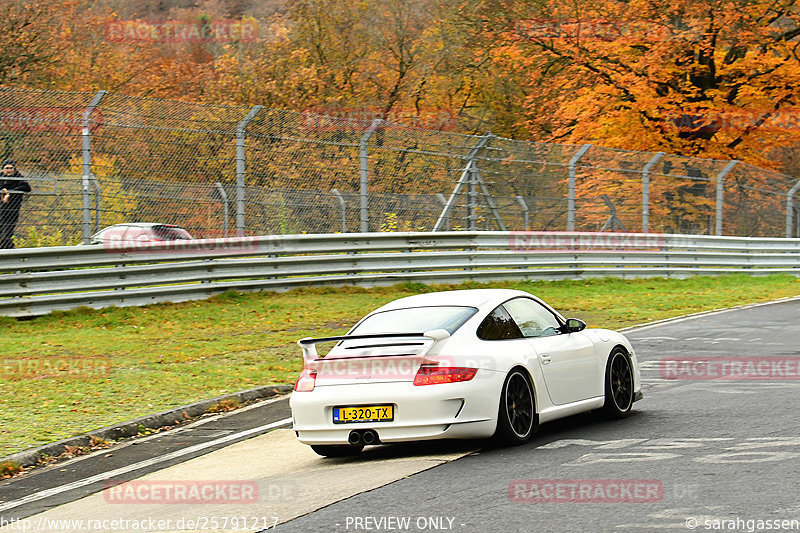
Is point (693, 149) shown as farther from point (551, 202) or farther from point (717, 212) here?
point (551, 202)

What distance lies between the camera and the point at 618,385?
31.5ft

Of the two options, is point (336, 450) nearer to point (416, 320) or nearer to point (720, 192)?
point (416, 320)

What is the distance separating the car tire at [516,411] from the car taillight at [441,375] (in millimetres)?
341

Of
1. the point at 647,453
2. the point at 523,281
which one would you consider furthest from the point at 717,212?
the point at 647,453

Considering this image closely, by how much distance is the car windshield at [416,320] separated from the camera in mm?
8625

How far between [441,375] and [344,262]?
1289cm

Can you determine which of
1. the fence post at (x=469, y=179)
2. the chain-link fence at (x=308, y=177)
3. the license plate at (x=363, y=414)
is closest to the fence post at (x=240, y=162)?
the chain-link fence at (x=308, y=177)

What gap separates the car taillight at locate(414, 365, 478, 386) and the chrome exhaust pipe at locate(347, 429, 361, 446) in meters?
0.59

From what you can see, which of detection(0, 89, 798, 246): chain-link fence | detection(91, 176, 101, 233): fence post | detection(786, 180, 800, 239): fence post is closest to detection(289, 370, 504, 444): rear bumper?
detection(91, 176, 101, 233): fence post

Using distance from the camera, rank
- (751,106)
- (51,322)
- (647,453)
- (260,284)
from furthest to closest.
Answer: (751,106)
(260,284)
(51,322)
(647,453)

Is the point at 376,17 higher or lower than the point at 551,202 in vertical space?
higher

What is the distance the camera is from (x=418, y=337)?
8227 millimetres

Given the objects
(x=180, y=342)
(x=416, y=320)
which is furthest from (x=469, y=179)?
(x=416, y=320)

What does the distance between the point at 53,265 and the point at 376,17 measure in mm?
35674
